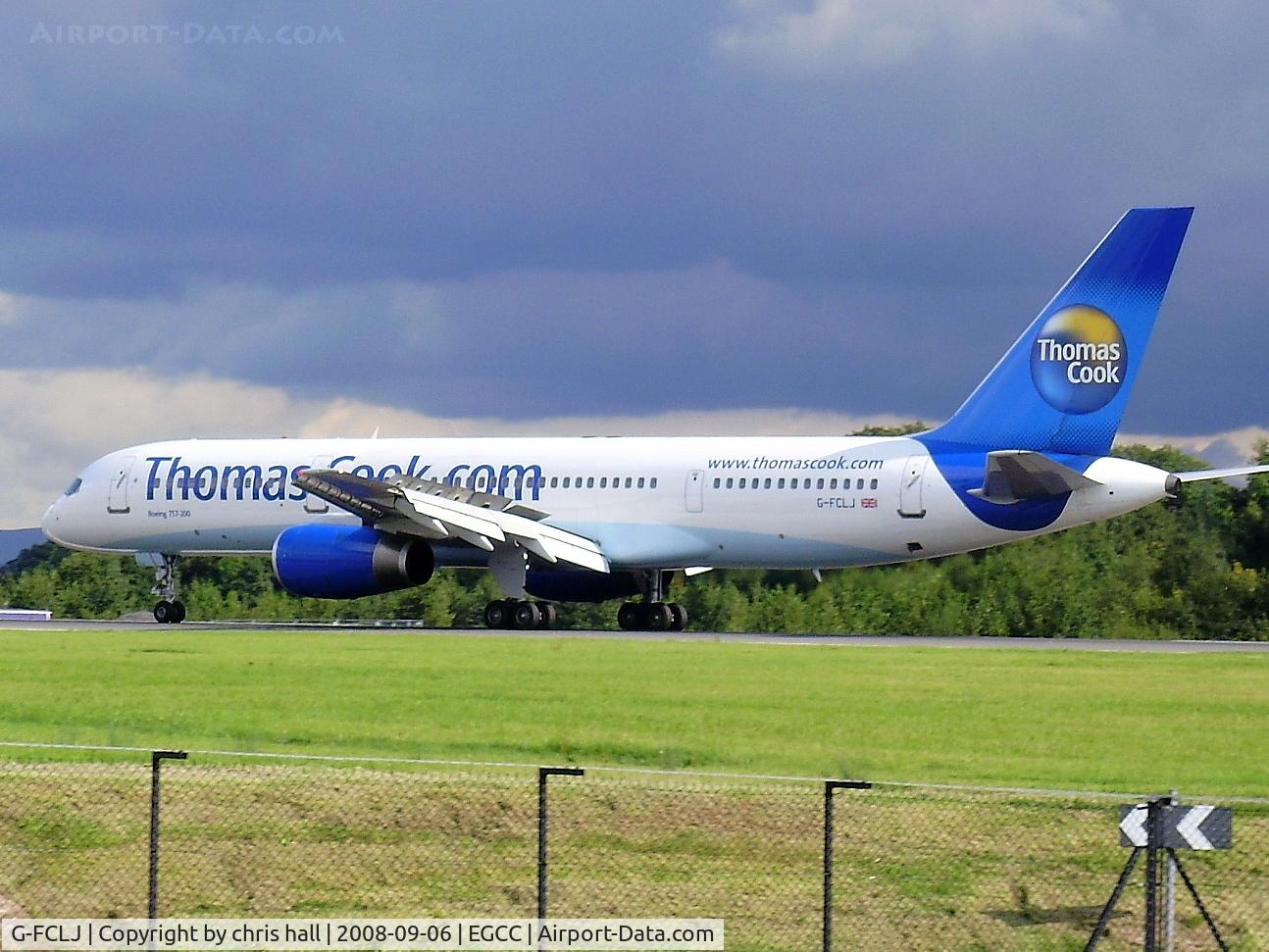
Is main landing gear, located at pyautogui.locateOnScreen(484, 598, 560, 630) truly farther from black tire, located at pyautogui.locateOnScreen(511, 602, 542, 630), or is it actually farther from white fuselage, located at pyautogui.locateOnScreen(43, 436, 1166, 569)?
white fuselage, located at pyautogui.locateOnScreen(43, 436, 1166, 569)

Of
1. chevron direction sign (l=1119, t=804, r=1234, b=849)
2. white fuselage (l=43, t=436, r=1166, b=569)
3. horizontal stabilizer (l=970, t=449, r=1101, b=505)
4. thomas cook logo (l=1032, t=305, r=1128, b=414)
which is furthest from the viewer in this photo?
white fuselage (l=43, t=436, r=1166, b=569)

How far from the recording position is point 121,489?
57.9 metres

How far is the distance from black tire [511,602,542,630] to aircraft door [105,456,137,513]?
42.3ft

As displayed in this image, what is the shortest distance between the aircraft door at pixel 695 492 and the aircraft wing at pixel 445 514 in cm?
281

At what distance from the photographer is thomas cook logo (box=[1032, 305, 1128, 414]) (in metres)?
47.1

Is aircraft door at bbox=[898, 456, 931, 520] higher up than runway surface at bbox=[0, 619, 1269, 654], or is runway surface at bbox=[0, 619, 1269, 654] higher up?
aircraft door at bbox=[898, 456, 931, 520]

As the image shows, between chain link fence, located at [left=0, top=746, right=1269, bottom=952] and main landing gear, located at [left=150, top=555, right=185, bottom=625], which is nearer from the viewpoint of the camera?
chain link fence, located at [left=0, top=746, right=1269, bottom=952]

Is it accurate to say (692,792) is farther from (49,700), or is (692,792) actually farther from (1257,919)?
(49,700)

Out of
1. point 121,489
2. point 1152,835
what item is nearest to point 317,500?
point 121,489

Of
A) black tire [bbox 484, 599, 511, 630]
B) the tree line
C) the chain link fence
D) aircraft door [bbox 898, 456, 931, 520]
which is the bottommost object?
the chain link fence

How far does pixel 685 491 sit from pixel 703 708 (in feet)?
67.5

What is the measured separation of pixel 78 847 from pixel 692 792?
6.35 metres

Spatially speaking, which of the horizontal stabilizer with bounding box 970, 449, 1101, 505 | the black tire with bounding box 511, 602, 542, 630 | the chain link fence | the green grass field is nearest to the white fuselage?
the horizontal stabilizer with bounding box 970, 449, 1101, 505

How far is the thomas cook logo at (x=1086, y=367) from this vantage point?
47.1 metres
